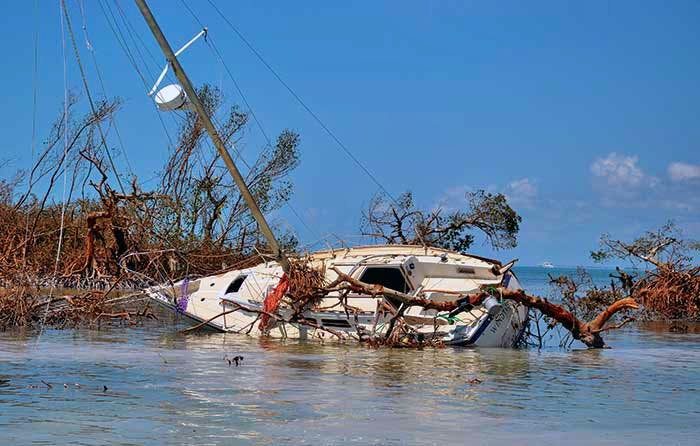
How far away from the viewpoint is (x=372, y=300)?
67.1ft

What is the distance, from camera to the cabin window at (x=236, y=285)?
2317 centimetres

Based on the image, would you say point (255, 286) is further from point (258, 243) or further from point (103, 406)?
point (258, 243)

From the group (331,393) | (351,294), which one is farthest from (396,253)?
(331,393)

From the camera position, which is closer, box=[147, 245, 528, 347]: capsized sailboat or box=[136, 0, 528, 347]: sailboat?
box=[136, 0, 528, 347]: sailboat

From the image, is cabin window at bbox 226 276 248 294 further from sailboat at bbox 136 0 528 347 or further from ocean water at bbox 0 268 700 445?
ocean water at bbox 0 268 700 445

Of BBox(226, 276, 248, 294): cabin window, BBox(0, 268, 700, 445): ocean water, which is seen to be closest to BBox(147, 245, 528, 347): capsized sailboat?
BBox(226, 276, 248, 294): cabin window

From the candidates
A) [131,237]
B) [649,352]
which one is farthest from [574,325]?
[131,237]

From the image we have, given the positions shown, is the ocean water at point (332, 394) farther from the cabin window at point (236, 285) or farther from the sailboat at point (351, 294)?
the cabin window at point (236, 285)

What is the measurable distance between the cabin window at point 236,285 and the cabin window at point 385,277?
3.34 m

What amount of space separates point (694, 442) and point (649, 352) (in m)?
10.1

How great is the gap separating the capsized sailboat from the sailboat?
0.02m

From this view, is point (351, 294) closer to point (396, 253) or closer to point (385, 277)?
point (385, 277)

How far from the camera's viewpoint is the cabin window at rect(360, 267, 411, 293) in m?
21.7

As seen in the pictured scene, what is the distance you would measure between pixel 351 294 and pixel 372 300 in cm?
55
